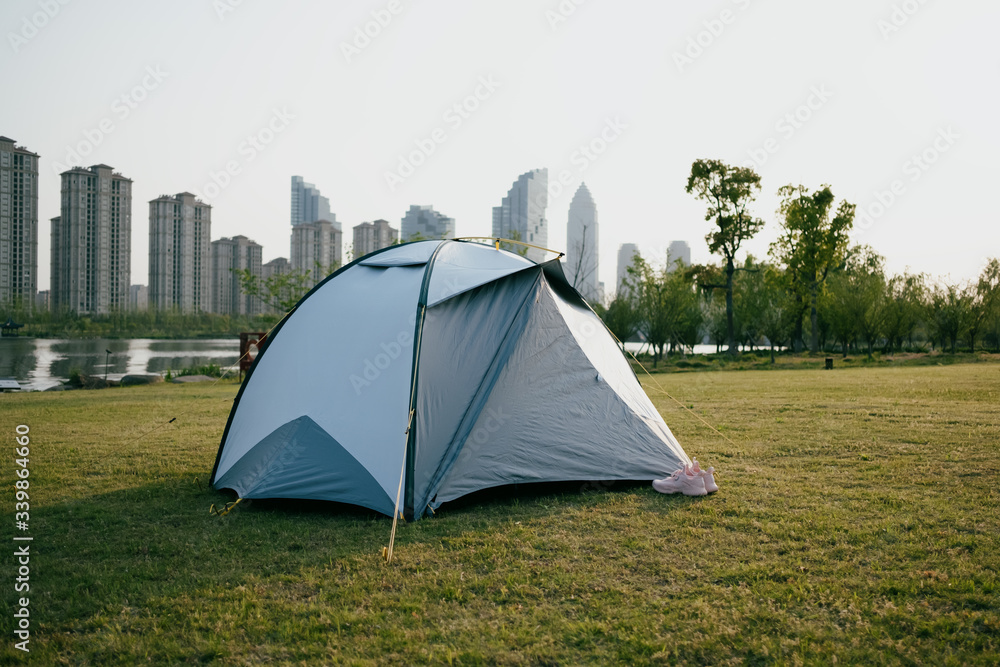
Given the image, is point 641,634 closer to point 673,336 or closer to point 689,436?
point 689,436

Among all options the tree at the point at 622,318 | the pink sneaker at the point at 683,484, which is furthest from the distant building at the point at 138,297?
the pink sneaker at the point at 683,484

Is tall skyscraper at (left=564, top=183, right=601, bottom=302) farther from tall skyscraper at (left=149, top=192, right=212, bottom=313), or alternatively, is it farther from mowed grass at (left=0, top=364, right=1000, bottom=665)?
tall skyscraper at (left=149, top=192, right=212, bottom=313)

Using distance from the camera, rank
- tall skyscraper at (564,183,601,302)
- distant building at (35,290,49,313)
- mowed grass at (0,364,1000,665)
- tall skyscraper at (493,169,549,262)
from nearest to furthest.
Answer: mowed grass at (0,364,1000,665) < tall skyscraper at (564,183,601,302) < tall skyscraper at (493,169,549,262) < distant building at (35,290,49,313)

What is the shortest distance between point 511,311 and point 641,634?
335cm

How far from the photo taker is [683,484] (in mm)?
5527

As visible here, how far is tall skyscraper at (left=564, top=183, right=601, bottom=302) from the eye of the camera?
3156cm

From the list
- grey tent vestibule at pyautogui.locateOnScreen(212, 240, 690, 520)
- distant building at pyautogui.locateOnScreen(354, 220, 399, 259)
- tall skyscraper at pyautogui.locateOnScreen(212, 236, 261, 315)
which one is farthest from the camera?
tall skyscraper at pyautogui.locateOnScreen(212, 236, 261, 315)

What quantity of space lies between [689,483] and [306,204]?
250ft

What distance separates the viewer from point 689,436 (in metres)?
8.47

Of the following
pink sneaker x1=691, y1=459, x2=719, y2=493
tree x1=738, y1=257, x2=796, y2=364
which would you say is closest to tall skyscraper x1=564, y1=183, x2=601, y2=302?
tree x1=738, y1=257, x2=796, y2=364

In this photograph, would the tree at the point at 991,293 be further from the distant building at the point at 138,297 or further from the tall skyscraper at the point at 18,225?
the distant building at the point at 138,297

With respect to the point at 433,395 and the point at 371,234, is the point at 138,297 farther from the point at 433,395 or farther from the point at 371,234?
the point at 433,395

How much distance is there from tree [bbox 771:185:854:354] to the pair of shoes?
3272cm

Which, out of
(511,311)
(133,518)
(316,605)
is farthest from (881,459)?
(133,518)
